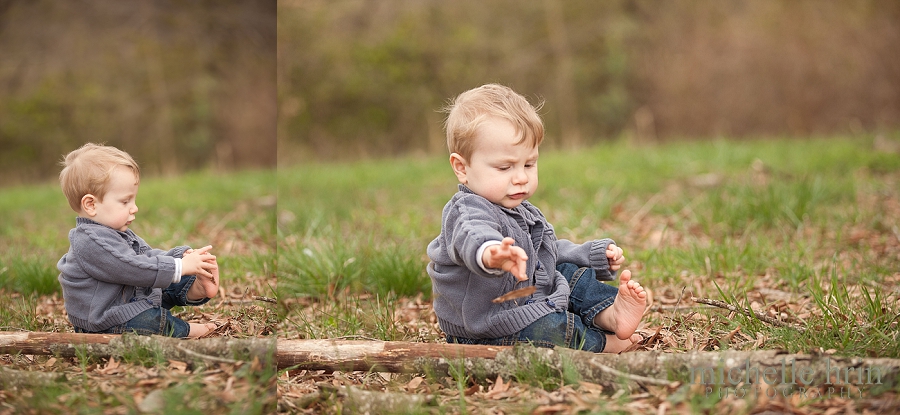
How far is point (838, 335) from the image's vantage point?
99.9 inches

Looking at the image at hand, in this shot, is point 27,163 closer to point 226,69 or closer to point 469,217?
point 226,69

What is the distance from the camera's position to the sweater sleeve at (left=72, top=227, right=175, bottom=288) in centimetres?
264

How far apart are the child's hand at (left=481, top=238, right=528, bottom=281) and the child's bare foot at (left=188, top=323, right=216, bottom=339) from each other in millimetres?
1357

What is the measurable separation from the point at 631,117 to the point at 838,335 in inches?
495

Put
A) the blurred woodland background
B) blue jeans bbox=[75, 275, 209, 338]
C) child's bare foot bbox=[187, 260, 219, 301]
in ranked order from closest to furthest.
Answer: blue jeans bbox=[75, 275, 209, 338] → child's bare foot bbox=[187, 260, 219, 301] → the blurred woodland background

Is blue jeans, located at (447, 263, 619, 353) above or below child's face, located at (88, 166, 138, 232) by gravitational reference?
below

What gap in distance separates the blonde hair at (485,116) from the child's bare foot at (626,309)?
61 centimetres

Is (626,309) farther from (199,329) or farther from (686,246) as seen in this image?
(686,246)

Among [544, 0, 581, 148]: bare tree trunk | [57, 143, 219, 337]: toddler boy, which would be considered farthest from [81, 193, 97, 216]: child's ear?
[544, 0, 581, 148]: bare tree trunk

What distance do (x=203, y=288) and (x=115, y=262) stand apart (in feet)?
1.27

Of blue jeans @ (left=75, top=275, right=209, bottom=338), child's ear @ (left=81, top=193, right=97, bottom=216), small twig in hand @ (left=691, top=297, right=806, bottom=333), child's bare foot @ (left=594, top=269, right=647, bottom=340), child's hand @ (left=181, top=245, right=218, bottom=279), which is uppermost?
child's ear @ (left=81, top=193, right=97, bottom=216)

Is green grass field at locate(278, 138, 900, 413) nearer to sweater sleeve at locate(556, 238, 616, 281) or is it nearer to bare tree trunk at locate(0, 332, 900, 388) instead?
bare tree trunk at locate(0, 332, 900, 388)

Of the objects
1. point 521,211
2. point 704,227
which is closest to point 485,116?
point 521,211

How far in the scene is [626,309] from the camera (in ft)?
8.24
